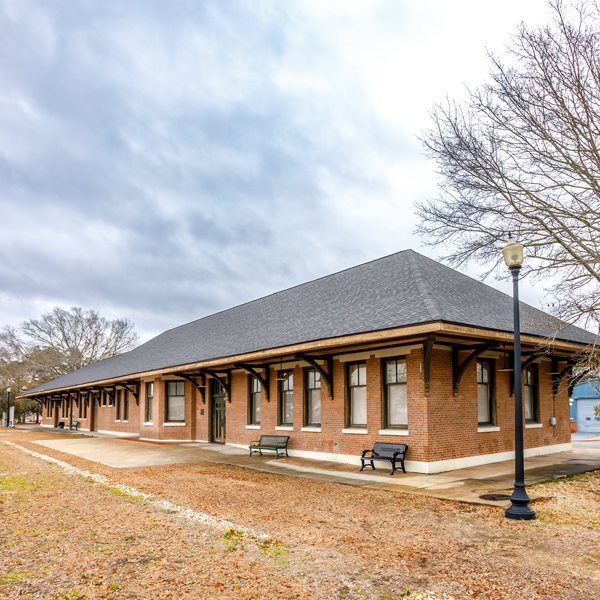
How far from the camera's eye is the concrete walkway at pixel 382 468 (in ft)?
35.4

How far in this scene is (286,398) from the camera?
59.4ft

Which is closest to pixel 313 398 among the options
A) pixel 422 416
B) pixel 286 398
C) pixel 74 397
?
pixel 286 398

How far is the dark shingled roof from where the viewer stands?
1310 cm

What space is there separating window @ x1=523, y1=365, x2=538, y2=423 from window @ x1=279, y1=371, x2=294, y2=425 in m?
7.55

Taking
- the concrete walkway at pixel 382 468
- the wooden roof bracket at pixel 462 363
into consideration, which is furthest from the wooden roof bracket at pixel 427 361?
the concrete walkway at pixel 382 468

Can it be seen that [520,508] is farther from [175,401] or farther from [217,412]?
[175,401]

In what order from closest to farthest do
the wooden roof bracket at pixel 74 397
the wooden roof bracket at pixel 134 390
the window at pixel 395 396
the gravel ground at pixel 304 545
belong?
the gravel ground at pixel 304 545, the window at pixel 395 396, the wooden roof bracket at pixel 134 390, the wooden roof bracket at pixel 74 397

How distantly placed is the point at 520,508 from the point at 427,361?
4.60 m

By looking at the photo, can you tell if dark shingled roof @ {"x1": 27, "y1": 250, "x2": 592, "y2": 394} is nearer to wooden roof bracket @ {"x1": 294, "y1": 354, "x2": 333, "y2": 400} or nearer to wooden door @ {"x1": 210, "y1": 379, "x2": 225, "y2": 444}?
wooden roof bracket @ {"x1": 294, "y1": 354, "x2": 333, "y2": 400}

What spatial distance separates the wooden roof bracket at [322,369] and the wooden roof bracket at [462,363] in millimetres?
3699

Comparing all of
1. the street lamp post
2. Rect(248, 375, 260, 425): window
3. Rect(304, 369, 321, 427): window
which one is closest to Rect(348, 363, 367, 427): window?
Rect(304, 369, 321, 427): window

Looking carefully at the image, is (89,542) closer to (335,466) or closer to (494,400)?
(335,466)

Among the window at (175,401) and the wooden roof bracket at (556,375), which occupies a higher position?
the wooden roof bracket at (556,375)

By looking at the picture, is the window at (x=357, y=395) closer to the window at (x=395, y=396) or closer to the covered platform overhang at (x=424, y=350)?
the covered platform overhang at (x=424, y=350)
